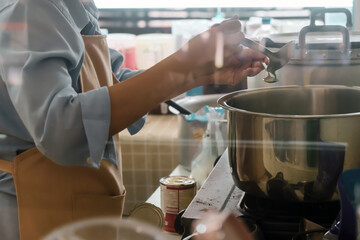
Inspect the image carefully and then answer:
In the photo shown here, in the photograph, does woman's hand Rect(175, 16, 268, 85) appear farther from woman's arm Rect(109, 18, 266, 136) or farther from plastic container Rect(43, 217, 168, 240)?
plastic container Rect(43, 217, 168, 240)

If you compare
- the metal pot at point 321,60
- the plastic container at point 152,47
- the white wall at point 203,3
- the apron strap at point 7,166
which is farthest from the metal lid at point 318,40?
the white wall at point 203,3

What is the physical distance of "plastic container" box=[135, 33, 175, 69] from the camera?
1.61 meters

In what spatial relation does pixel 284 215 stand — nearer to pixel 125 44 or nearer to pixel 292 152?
pixel 292 152

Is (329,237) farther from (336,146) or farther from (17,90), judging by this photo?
(17,90)

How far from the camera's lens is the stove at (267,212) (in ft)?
2.25

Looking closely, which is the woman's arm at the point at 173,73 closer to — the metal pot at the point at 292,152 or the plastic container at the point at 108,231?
the metal pot at the point at 292,152

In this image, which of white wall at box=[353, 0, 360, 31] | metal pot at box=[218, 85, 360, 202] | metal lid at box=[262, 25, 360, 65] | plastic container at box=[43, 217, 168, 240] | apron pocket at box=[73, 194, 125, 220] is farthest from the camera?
white wall at box=[353, 0, 360, 31]

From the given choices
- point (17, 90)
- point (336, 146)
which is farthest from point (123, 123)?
point (336, 146)

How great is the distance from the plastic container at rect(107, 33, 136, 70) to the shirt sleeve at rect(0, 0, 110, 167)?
0.97 metres

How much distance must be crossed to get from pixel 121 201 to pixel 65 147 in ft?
0.78

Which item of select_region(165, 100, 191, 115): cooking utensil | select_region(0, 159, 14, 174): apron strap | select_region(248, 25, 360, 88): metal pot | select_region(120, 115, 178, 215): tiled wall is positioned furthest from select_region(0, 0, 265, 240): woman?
select_region(120, 115, 178, 215): tiled wall

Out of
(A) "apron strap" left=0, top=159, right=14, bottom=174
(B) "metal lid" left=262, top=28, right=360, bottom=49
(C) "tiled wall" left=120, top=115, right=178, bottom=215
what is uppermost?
(B) "metal lid" left=262, top=28, right=360, bottom=49

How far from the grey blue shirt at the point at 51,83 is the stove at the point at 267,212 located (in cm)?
16

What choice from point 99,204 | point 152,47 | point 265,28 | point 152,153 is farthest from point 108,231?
point 265,28
